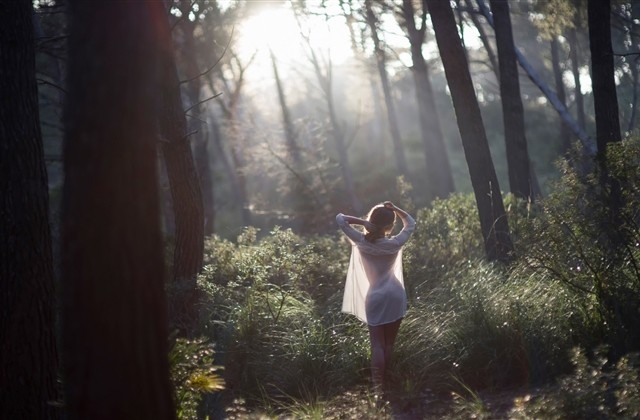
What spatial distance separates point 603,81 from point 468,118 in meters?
2.28

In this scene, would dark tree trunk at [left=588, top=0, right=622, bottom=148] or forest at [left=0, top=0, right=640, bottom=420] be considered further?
dark tree trunk at [left=588, top=0, right=622, bottom=148]

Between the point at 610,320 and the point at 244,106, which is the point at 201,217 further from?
the point at 244,106

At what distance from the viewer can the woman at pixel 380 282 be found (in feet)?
26.8

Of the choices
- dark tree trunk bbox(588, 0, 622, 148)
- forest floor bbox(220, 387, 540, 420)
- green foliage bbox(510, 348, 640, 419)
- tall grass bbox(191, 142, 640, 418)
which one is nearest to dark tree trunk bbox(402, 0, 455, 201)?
dark tree trunk bbox(588, 0, 622, 148)

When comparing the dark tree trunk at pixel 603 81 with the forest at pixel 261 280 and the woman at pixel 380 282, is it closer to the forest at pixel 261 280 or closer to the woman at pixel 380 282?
the forest at pixel 261 280

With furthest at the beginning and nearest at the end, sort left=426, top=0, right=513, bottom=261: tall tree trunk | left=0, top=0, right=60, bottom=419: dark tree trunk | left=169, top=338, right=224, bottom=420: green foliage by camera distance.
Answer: left=426, top=0, right=513, bottom=261: tall tree trunk, left=0, top=0, right=60, bottom=419: dark tree trunk, left=169, top=338, right=224, bottom=420: green foliage

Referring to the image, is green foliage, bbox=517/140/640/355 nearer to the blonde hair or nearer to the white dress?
the white dress

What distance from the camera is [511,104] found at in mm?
15961

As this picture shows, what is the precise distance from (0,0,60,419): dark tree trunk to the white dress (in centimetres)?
271

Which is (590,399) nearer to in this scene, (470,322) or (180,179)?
(470,322)

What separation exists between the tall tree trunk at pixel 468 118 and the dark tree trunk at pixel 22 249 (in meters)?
6.93

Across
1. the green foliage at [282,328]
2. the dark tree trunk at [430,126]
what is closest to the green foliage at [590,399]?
the green foliage at [282,328]

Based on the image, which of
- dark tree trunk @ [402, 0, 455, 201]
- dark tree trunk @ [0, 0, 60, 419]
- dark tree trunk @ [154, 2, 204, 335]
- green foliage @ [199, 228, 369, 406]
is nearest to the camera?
dark tree trunk @ [0, 0, 60, 419]

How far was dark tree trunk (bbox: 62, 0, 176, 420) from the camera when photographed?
505 cm
